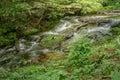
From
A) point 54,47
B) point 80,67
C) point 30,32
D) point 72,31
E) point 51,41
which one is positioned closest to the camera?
point 80,67

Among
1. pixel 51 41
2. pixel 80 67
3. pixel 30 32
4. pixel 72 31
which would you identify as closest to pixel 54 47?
pixel 51 41

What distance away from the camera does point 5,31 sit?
37.8 feet

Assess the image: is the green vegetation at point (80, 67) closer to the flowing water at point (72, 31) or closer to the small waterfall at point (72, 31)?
the flowing water at point (72, 31)

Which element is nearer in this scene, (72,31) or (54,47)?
(54,47)

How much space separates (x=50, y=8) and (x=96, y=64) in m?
6.27

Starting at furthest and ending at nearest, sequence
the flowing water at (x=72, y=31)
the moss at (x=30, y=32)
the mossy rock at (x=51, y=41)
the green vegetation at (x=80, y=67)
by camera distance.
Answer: the moss at (x=30, y=32) → the flowing water at (x=72, y=31) → the mossy rock at (x=51, y=41) → the green vegetation at (x=80, y=67)

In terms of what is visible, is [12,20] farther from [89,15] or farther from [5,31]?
[89,15]

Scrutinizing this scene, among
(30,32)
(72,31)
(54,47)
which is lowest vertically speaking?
(54,47)

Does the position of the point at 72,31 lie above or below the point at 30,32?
above

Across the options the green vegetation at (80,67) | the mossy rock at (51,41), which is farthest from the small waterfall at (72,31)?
the green vegetation at (80,67)

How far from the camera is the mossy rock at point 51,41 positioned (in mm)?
10605

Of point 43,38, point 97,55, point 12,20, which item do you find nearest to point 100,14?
point 43,38

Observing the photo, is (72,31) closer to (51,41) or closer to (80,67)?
(51,41)

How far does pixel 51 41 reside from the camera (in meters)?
11.1
